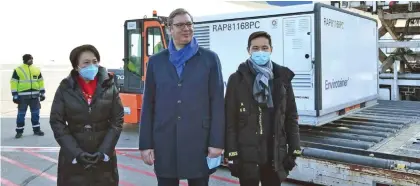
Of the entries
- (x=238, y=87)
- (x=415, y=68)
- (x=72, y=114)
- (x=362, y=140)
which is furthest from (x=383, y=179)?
(x=415, y=68)

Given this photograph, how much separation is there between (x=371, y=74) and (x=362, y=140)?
2.03 metres

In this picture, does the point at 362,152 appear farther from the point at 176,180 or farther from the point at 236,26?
the point at 176,180

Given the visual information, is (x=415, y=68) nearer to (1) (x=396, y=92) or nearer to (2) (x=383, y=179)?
(1) (x=396, y=92)

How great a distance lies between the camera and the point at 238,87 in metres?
3.21

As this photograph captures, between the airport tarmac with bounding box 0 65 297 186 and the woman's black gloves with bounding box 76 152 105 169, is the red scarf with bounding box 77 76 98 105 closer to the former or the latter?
the woman's black gloves with bounding box 76 152 105 169

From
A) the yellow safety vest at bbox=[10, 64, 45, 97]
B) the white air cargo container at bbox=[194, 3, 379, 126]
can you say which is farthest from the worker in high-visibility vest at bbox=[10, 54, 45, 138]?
the white air cargo container at bbox=[194, 3, 379, 126]

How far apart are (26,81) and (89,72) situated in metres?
6.03

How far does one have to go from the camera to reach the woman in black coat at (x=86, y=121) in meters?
3.22

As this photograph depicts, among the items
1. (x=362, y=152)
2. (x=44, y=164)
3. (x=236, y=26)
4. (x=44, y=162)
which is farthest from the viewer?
(x=44, y=162)

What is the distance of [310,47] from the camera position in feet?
16.8

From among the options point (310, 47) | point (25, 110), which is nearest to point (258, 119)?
point (310, 47)

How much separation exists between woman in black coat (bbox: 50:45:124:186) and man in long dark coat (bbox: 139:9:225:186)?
0.55 metres

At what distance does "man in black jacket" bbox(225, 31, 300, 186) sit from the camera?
3166mm

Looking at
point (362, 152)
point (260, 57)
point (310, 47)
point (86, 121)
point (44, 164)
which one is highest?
point (310, 47)
